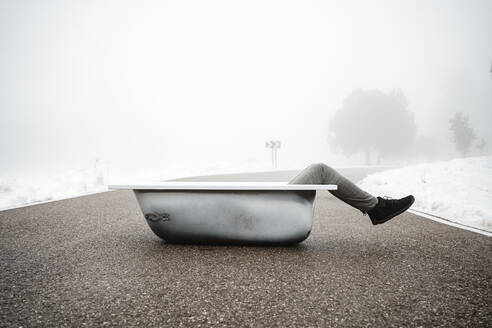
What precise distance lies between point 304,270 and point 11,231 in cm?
350

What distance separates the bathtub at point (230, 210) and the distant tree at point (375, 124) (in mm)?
32280

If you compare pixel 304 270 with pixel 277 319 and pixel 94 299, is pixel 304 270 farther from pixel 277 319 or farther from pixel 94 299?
pixel 94 299

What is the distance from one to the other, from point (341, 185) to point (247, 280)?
1.22 m

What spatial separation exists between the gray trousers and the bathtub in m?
0.23

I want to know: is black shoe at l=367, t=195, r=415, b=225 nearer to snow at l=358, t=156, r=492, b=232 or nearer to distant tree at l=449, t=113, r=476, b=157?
snow at l=358, t=156, r=492, b=232

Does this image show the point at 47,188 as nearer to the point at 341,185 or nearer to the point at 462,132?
the point at 341,185

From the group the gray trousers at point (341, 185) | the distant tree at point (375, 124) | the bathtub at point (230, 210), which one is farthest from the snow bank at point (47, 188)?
the distant tree at point (375, 124)

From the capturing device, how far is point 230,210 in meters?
2.40

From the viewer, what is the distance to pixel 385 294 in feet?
5.48

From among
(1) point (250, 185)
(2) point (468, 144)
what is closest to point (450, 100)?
(2) point (468, 144)

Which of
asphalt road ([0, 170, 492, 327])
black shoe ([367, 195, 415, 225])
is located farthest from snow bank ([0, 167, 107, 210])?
black shoe ([367, 195, 415, 225])

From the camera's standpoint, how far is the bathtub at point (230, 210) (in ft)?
7.68

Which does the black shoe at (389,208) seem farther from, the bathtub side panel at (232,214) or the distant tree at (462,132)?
the distant tree at (462,132)

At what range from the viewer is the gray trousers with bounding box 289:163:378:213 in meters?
2.47
